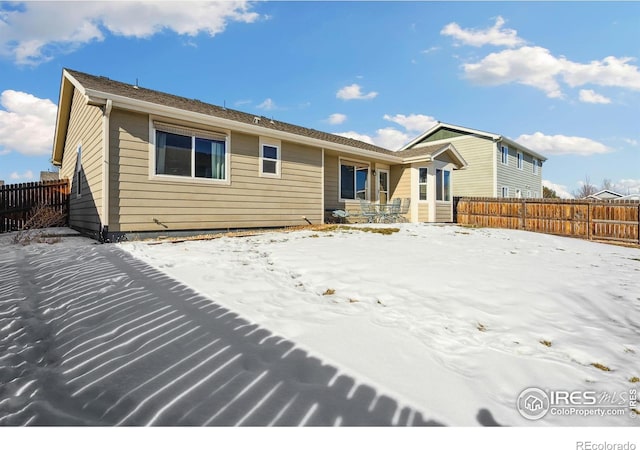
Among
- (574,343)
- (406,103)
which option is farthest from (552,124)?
(574,343)

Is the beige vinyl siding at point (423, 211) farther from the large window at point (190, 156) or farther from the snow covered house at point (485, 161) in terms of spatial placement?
the large window at point (190, 156)

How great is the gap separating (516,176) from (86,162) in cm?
2584

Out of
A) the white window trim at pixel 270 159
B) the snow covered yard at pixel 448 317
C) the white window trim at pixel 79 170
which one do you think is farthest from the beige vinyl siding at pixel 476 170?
the white window trim at pixel 79 170

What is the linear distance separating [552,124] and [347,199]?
11324 millimetres

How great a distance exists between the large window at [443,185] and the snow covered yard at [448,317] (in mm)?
8661

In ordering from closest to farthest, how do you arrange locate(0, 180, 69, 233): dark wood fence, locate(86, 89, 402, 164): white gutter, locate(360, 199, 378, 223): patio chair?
locate(86, 89, 402, 164): white gutter, locate(0, 180, 69, 233): dark wood fence, locate(360, 199, 378, 223): patio chair

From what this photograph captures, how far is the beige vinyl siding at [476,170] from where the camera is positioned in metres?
20.2

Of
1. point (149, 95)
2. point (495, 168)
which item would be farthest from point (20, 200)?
point (495, 168)

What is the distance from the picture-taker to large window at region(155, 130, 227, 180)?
7.62 meters

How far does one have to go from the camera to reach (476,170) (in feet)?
68.5

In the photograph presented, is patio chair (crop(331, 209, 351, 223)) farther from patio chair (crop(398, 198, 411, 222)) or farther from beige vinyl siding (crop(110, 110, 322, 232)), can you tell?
patio chair (crop(398, 198, 411, 222))

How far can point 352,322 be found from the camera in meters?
2.75

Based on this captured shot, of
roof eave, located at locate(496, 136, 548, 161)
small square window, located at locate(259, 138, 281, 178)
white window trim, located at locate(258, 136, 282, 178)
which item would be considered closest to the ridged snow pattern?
white window trim, located at locate(258, 136, 282, 178)
